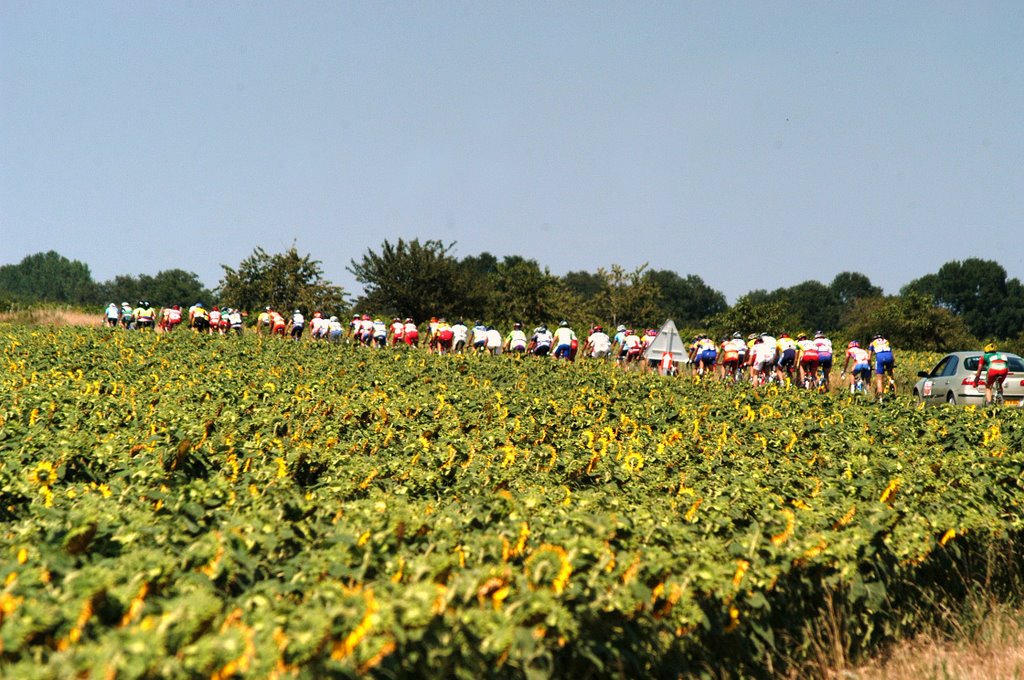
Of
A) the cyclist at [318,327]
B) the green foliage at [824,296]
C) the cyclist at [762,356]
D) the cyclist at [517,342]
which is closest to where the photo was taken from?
the cyclist at [762,356]

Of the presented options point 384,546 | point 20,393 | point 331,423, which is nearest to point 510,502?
point 384,546

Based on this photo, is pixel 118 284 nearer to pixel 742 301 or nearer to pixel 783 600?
pixel 742 301

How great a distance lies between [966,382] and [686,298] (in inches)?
4460

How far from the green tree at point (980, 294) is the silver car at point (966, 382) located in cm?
9538

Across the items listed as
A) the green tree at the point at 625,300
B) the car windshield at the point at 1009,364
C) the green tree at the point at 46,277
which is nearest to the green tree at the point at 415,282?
the green tree at the point at 625,300

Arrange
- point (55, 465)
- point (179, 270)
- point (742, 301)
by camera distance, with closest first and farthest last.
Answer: point (55, 465)
point (742, 301)
point (179, 270)

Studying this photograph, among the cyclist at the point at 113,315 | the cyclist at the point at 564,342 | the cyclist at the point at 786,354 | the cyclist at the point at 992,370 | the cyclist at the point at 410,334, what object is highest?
the cyclist at the point at 113,315

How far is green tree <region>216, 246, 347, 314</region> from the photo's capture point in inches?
2096

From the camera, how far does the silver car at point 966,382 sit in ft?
60.5

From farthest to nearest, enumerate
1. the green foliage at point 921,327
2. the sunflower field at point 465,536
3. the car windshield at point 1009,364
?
the green foliage at point 921,327 → the car windshield at point 1009,364 → the sunflower field at point 465,536

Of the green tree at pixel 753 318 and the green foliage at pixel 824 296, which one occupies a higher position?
the green foliage at pixel 824 296

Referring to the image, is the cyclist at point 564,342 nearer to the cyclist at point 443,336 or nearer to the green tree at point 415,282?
the cyclist at point 443,336

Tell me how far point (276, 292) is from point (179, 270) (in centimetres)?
10243

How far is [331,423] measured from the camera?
336 inches
